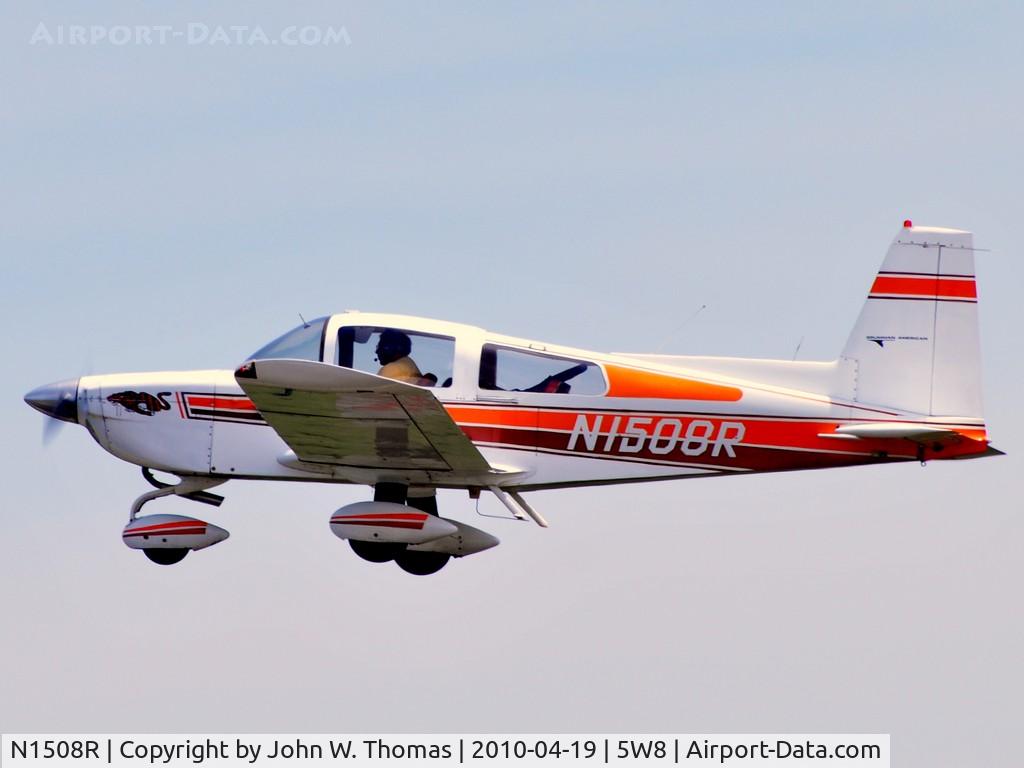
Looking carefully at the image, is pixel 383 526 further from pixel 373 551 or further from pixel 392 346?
pixel 392 346

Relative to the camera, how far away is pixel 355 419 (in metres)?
16.5

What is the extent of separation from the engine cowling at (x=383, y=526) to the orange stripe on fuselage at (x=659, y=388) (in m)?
1.96

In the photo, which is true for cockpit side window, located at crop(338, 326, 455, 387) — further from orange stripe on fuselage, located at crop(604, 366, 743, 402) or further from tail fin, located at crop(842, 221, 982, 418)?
tail fin, located at crop(842, 221, 982, 418)

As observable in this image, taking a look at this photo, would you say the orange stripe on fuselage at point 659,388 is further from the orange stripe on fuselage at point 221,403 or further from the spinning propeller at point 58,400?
the spinning propeller at point 58,400

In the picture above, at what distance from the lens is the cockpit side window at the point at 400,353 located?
56.3ft

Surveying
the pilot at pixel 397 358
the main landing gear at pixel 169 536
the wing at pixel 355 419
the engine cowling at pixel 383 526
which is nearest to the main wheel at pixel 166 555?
the main landing gear at pixel 169 536

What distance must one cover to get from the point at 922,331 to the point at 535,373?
334 cm

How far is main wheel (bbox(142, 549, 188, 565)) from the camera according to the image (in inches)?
705

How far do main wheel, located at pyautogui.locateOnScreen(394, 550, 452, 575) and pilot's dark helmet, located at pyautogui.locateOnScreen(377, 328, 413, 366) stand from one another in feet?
6.62

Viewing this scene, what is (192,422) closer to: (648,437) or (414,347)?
(414,347)

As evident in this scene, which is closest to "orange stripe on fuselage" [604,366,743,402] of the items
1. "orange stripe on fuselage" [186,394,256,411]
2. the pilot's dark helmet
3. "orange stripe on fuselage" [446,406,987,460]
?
"orange stripe on fuselage" [446,406,987,460]

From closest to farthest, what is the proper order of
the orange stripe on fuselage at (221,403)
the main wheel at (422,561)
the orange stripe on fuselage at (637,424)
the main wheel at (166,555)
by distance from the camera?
the orange stripe on fuselage at (637,424), the orange stripe on fuselage at (221,403), the main wheel at (166,555), the main wheel at (422,561)

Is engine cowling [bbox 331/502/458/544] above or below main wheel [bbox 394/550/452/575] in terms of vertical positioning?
above

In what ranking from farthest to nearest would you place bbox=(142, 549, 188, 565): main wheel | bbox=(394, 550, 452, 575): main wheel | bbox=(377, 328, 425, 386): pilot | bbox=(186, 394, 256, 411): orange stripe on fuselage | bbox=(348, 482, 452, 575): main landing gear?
bbox=(394, 550, 452, 575): main wheel
bbox=(142, 549, 188, 565): main wheel
bbox=(186, 394, 256, 411): orange stripe on fuselage
bbox=(348, 482, 452, 575): main landing gear
bbox=(377, 328, 425, 386): pilot
